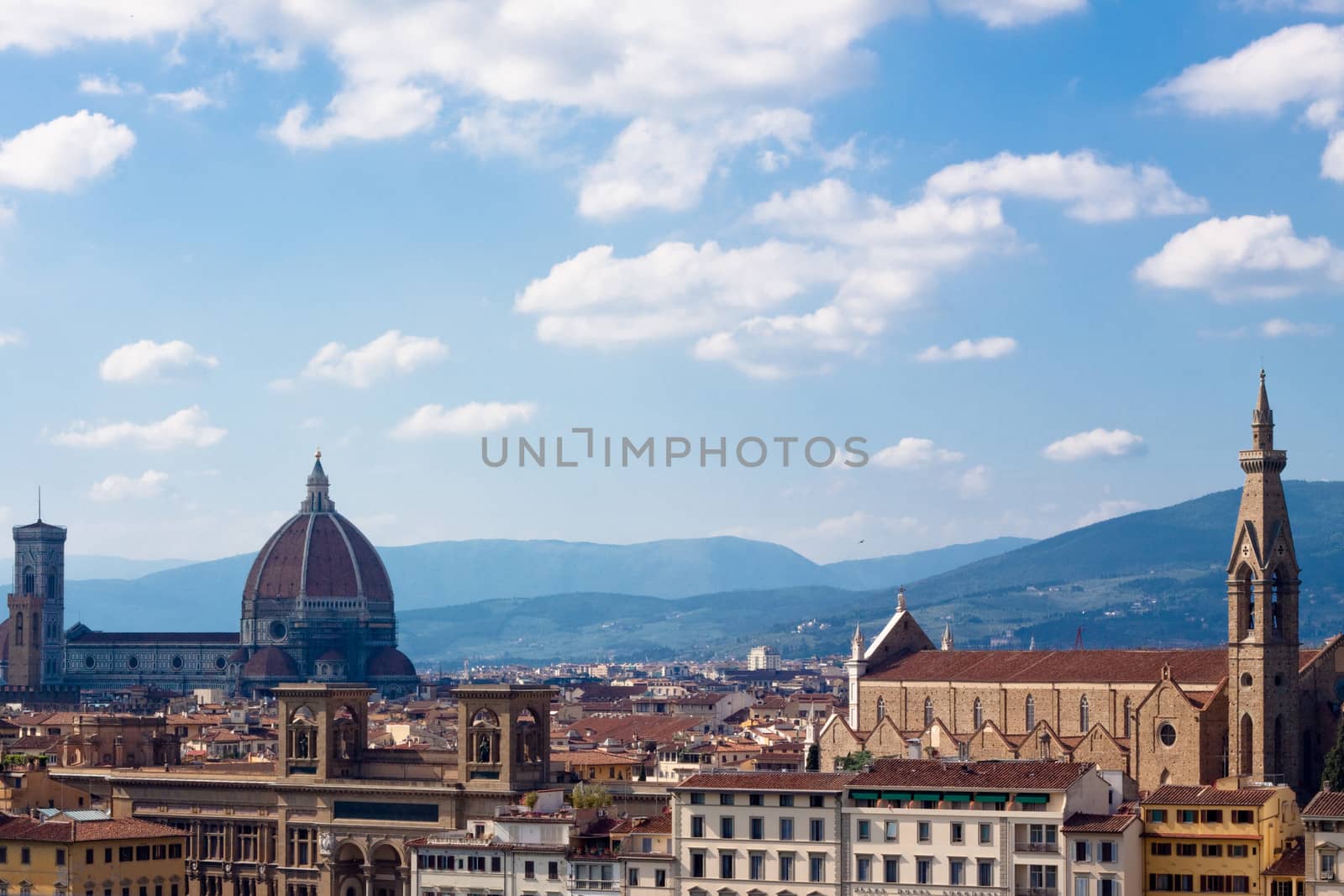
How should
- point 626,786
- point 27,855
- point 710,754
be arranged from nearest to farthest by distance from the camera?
point 27,855, point 626,786, point 710,754

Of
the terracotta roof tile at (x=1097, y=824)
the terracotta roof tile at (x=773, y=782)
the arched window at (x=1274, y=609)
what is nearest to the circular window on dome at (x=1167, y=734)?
the arched window at (x=1274, y=609)

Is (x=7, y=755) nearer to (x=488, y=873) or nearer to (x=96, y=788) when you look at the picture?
(x=96, y=788)

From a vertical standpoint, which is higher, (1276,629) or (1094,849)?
(1276,629)

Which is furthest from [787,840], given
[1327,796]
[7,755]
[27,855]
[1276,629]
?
[7,755]

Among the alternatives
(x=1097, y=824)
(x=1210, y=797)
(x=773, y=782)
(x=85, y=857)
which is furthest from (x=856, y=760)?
(x=1097, y=824)

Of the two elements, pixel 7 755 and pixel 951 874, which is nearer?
pixel 951 874

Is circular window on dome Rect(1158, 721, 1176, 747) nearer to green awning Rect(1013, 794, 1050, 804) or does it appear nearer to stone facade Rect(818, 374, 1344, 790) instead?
stone facade Rect(818, 374, 1344, 790)

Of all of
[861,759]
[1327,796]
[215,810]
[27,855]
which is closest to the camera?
[1327,796]
